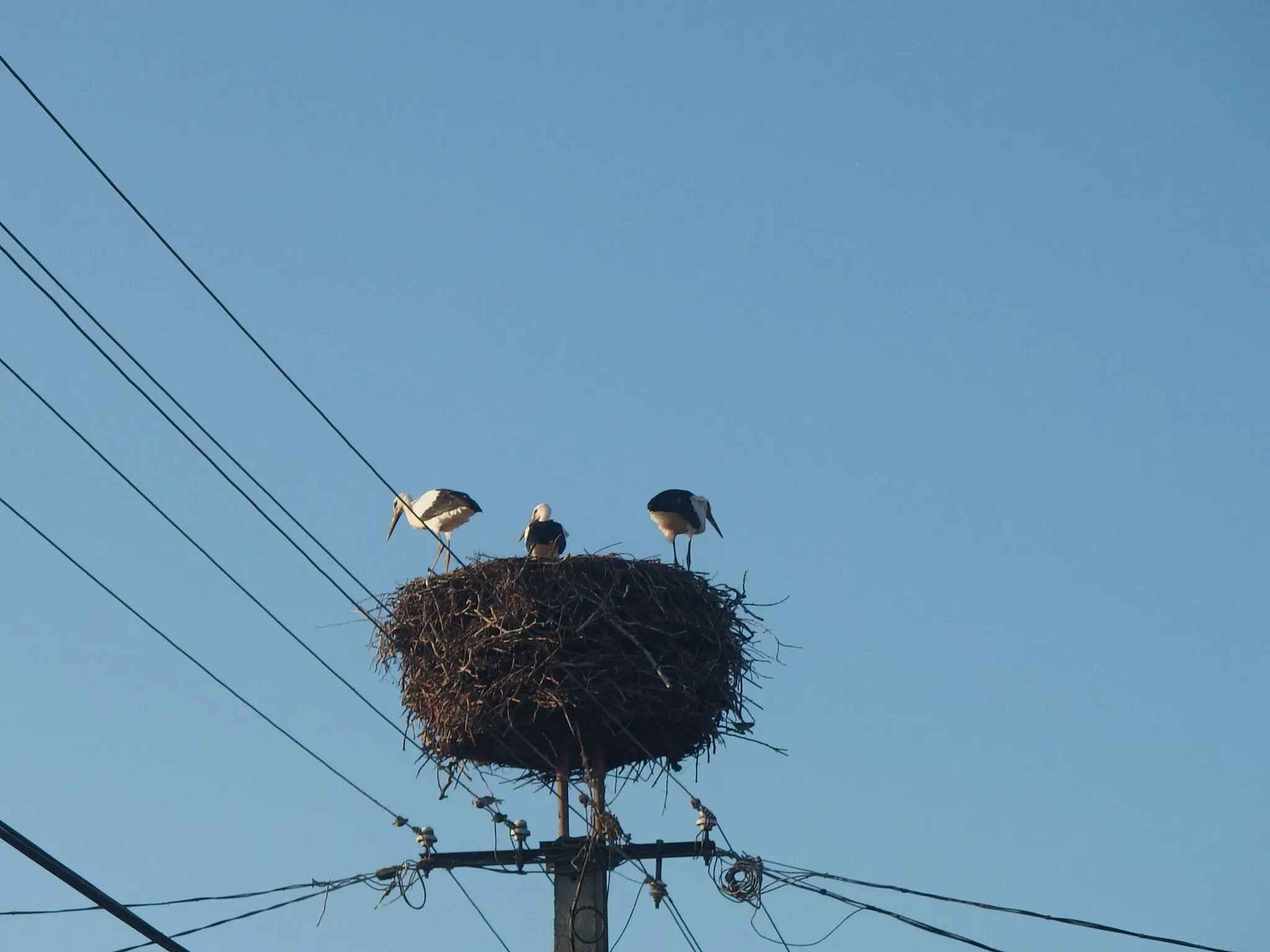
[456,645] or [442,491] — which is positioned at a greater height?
[442,491]

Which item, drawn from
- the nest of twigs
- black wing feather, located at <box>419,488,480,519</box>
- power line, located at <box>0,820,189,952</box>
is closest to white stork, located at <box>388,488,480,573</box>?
black wing feather, located at <box>419,488,480,519</box>

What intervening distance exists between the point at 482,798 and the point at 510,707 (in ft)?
2.26

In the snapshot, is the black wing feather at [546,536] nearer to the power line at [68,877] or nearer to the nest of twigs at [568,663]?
the nest of twigs at [568,663]

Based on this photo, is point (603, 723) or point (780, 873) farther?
point (603, 723)

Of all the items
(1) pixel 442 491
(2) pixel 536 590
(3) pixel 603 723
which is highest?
(1) pixel 442 491

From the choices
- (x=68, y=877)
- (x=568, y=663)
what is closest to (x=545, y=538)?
(x=568, y=663)

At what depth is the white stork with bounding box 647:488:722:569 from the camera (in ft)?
49.7

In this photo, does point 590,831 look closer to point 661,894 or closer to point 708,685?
point 661,894

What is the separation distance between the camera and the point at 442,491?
635 inches

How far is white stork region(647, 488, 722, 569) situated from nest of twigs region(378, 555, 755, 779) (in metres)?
2.94

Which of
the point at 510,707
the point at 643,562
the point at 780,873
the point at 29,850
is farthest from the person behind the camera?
the point at 643,562

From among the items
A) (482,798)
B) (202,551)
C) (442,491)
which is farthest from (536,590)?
(442,491)

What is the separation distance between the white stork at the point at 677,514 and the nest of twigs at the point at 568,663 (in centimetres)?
294

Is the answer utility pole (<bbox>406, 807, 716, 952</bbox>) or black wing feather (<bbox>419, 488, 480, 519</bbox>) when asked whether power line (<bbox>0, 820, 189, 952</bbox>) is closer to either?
utility pole (<bbox>406, 807, 716, 952</bbox>)
